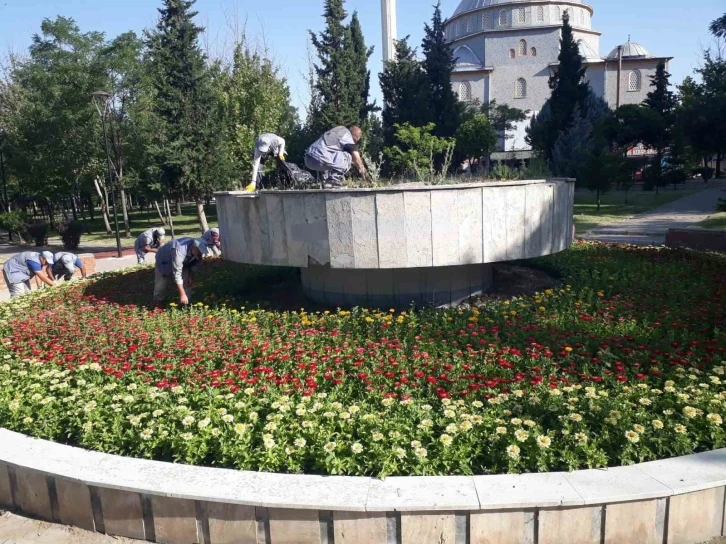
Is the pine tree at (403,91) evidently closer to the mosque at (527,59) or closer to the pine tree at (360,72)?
the pine tree at (360,72)

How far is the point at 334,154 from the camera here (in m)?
7.52

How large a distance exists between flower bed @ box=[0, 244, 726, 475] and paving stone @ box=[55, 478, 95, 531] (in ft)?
1.10

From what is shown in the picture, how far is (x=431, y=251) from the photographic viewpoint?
605cm

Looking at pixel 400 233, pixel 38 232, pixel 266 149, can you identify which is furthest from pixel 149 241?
pixel 38 232

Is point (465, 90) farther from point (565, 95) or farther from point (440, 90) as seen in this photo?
point (440, 90)

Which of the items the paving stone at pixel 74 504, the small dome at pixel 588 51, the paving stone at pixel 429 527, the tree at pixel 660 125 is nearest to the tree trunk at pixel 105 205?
the paving stone at pixel 74 504

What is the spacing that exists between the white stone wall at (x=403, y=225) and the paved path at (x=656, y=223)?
9.05 m

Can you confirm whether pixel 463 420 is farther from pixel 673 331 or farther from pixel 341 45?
pixel 341 45

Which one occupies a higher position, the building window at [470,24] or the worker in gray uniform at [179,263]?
the building window at [470,24]

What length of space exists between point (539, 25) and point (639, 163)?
1557 centimetres

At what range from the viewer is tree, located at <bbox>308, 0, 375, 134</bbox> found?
26.3 m

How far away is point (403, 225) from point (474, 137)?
26.3 meters

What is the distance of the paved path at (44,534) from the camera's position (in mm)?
3170

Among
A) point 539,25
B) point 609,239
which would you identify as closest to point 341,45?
point 609,239
